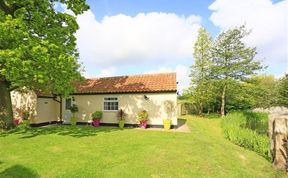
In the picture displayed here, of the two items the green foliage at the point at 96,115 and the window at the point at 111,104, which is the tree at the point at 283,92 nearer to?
the window at the point at 111,104

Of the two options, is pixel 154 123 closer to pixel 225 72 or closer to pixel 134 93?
pixel 134 93

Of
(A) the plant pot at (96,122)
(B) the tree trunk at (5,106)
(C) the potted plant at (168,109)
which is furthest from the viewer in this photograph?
(A) the plant pot at (96,122)

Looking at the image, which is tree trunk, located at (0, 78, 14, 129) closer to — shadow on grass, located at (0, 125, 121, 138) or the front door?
shadow on grass, located at (0, 125, 121, 138)

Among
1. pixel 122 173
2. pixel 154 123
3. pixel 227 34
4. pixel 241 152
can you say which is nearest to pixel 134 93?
pixel 154 123

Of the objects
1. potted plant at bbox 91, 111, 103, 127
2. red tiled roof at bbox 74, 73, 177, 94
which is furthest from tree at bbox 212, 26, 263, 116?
potted plant at bbox 91, 111, 103, 127

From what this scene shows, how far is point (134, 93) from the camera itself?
1703 centimetres

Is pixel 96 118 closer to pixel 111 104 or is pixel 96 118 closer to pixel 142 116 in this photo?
pixel 111 104

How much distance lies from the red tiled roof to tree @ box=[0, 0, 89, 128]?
506 centimetres

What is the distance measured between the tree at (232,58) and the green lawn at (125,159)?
54.0 ft

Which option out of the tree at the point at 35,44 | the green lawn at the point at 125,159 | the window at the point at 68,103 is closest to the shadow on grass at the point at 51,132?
the tree at the point at 35,44

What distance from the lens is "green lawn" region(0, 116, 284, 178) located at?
6559 mm

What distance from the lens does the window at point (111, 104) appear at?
57.5ft

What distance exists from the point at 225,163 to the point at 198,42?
22.9 meters

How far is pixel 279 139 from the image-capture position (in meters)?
7.71
